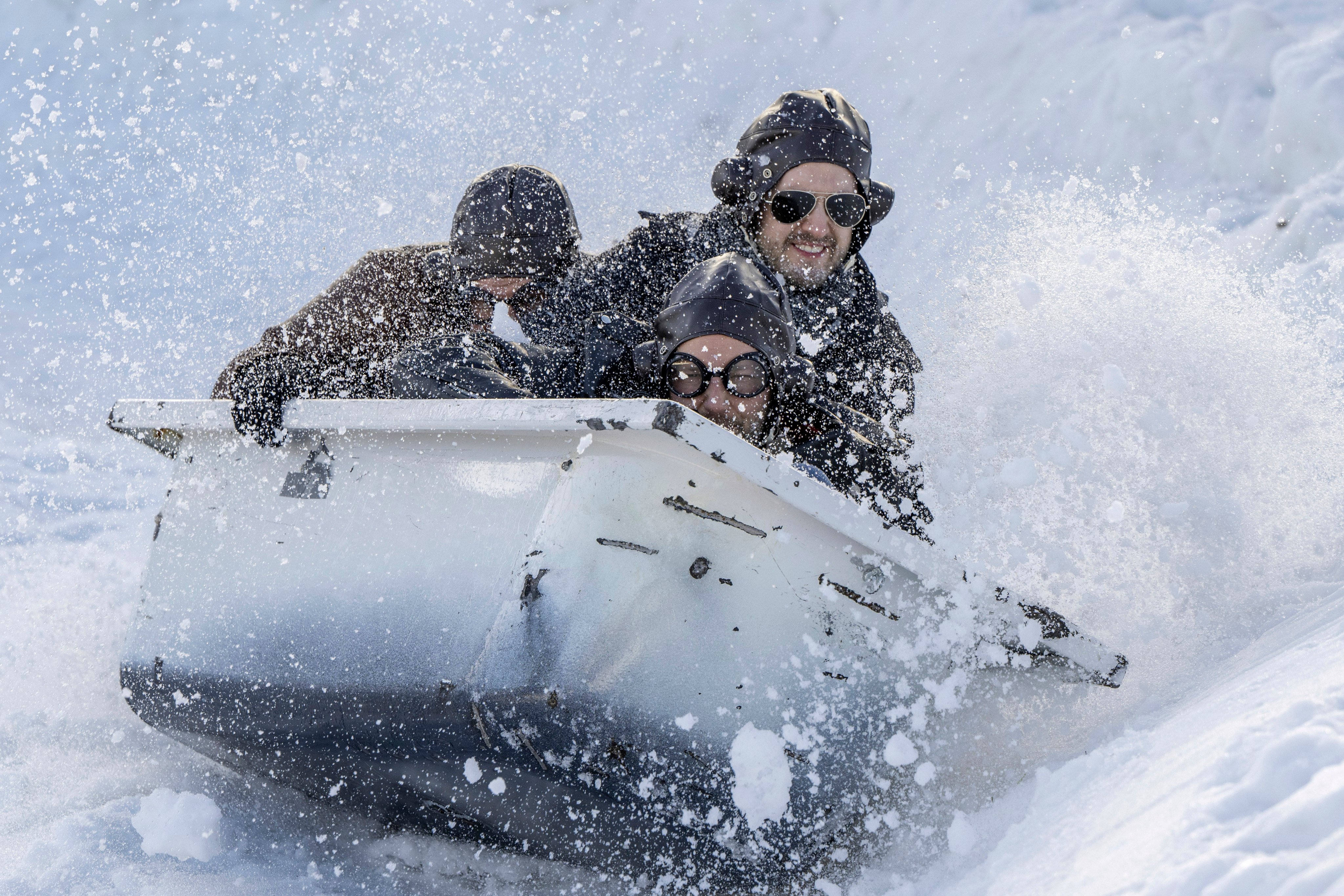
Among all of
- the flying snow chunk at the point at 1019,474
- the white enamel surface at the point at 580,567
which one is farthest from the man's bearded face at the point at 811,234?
the white enamel surface at the point at 580,567

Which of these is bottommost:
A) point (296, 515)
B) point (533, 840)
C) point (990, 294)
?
point (533, 840)

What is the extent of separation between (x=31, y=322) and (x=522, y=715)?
753cm

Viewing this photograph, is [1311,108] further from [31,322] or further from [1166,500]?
[31,322]

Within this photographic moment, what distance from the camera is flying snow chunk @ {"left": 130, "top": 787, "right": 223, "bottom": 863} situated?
7.22 ft

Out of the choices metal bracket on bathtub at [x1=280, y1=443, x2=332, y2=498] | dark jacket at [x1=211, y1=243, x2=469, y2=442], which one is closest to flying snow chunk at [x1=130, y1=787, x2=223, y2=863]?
metal bracket on bathtub at [x1=280, y1=443, x2=332, y2=498]

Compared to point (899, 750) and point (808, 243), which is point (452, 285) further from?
point (899, 750)

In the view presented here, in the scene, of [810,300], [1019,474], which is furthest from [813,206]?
[1019,474]

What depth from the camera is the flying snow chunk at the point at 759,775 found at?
71.5 inches

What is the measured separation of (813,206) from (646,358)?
1.22 m

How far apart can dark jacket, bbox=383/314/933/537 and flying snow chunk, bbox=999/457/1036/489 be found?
0.26 meters

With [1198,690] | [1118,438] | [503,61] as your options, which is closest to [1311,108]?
[1118,438]

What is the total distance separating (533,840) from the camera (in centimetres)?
208

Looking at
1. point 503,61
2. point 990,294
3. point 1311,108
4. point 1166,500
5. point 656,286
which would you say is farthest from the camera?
point 503,61

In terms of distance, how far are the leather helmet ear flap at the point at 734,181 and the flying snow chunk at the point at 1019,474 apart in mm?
1573
